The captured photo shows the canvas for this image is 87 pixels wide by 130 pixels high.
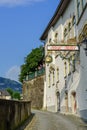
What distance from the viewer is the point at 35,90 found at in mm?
58719

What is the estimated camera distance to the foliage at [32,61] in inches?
2645

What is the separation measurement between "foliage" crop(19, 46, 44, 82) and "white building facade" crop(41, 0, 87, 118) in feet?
47.0

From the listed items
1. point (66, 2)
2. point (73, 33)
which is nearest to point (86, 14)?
point (73, 33)

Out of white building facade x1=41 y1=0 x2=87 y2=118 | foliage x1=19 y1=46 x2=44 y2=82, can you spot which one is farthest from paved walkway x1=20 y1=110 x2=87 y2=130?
foliage x1=19 y1=46 x2=44 y2=82

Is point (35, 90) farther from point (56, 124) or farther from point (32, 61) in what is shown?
point (56, 124)

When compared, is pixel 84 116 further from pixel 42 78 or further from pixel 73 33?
Result: pixel 42 78

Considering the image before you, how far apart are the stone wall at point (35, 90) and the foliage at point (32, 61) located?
3982 mm

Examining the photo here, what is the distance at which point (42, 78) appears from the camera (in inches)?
2170

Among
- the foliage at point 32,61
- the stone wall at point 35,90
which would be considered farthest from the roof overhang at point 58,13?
the foliage at point 32,61

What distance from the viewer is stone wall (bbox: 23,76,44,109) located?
5531 cm

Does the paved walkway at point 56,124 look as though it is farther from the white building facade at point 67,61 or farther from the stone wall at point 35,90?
the stone wall at point 35,90

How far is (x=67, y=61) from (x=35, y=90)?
21.4 metres

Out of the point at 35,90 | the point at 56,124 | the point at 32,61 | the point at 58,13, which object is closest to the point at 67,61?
the point at 58,13

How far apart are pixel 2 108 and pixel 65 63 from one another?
919 inches
